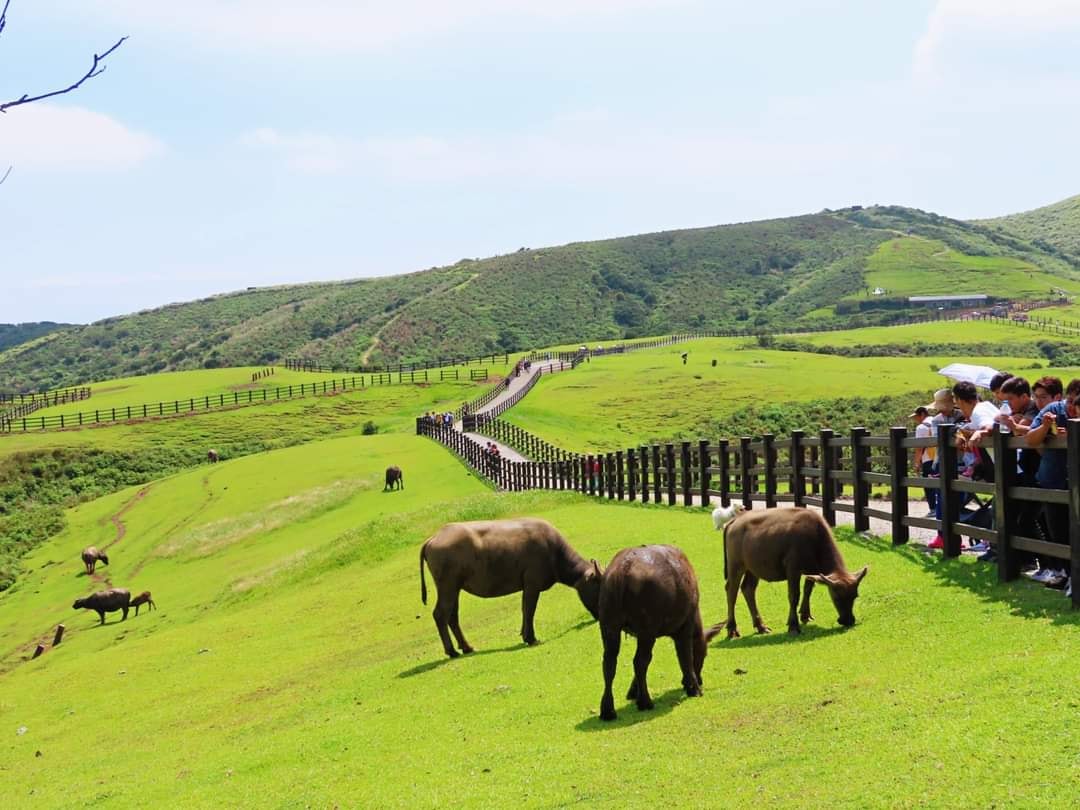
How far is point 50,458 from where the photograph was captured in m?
62.6

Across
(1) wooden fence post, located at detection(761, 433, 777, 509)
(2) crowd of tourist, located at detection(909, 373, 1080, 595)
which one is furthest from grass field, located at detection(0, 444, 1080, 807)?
(1) wooden fence post, located at detection(761, 433, 777, 509)

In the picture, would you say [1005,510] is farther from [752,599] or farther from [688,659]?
[688,659]

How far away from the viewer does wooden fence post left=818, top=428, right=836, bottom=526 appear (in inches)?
629

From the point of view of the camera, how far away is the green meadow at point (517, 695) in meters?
7.01

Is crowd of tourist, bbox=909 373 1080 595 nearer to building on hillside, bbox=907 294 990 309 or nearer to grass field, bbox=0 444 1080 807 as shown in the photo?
grass field, bbox=0 444 1080 807

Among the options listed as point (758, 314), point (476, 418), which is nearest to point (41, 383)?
point (758, 314)

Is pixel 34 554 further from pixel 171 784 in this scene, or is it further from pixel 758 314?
pixel 758 314

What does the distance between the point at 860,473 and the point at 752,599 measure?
4.31 meters

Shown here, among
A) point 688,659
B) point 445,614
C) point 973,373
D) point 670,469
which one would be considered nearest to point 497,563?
point 445,614

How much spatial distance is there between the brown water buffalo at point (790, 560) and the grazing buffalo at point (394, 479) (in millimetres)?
31761

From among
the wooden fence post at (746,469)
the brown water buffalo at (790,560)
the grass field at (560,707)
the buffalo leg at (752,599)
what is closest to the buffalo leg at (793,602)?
the brown water buffalo at (790,560)

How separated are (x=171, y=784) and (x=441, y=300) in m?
171

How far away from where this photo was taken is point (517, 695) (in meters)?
11.0

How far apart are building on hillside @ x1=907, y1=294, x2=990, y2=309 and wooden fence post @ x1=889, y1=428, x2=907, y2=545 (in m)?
142
